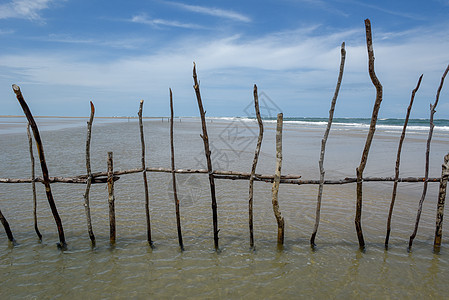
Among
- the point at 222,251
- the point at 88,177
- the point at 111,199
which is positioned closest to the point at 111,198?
the point at 111,199

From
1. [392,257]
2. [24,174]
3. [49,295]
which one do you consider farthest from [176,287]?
[24,174]

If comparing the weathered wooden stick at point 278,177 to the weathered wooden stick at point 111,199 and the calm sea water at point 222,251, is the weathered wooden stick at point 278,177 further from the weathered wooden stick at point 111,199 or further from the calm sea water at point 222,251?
the weathered wooden stick at point 111,199

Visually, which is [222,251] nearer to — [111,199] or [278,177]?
[278,177]

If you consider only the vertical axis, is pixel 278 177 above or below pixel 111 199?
above

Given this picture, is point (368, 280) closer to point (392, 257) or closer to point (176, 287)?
point (392, 257)

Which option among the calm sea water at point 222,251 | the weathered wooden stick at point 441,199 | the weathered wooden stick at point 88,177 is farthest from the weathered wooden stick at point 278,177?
the weathered wooden stick at point 88,177

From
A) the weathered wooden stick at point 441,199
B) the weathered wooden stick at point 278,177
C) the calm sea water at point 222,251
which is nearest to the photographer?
the calm sea water at point 222,251

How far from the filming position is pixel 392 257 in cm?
476

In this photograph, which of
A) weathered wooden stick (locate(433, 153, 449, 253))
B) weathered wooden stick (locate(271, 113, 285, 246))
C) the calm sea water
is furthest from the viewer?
weathered wooden stick (locate(433, 153, 449, 253))

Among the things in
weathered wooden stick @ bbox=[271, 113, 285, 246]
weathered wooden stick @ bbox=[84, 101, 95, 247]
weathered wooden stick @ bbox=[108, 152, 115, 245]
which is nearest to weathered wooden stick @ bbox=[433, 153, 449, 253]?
weathered wooden stick @ bbox=[271, 113, 285, 246]

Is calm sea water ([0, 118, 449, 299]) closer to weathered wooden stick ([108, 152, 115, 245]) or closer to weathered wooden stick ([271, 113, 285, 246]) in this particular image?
weathered wooden stick ([108, 152, 115, 245])

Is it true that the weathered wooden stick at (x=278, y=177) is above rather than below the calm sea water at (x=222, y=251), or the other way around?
above

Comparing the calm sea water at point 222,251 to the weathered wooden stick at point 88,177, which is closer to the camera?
the calm sea water at point 222,251

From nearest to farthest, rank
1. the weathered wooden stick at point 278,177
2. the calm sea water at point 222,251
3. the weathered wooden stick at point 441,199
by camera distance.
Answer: the calm sea water at point 222,251 → the weathered wooden stick at point 278,177 → the weathered wooden stick at point 441,199
